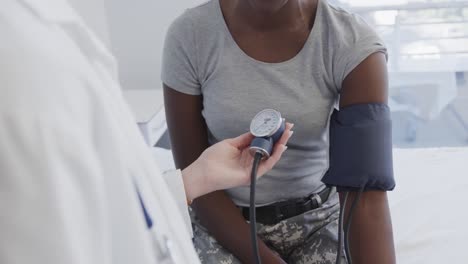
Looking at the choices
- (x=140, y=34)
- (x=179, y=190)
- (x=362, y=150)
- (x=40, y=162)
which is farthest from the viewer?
(x=140, y=34)

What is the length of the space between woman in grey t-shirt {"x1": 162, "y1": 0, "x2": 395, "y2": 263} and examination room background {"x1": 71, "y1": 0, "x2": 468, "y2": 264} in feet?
1.48

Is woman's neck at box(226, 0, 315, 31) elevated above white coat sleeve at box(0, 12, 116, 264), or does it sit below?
below

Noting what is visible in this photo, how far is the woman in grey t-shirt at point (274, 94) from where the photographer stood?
1.04 metres

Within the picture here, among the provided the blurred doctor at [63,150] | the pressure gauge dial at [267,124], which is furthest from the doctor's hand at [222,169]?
the blurred doctor at [63,150]

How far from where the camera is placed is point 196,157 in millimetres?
1134

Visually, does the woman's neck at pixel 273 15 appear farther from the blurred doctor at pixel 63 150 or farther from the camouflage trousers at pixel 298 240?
the blurred doctor at pixel 63 150

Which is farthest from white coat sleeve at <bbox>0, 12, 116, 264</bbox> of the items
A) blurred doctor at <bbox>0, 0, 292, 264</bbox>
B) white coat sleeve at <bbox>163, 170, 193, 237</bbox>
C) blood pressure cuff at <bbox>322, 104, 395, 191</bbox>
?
blood pressure cuff at <bbox>322, 104, 395, 191</bbox>

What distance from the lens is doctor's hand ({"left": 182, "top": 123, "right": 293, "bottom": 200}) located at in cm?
88

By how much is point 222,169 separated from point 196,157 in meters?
0.25

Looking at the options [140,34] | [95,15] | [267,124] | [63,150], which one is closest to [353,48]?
[267,124]

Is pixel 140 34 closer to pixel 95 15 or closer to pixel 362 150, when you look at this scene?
pixel 95 15

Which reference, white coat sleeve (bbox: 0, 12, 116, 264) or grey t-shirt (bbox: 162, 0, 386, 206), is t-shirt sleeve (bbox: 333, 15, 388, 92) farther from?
white coat sleeve (bbox: 0, 12, 116, 264)

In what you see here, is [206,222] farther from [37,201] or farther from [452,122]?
[452,122]

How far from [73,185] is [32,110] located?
5 centimetres
